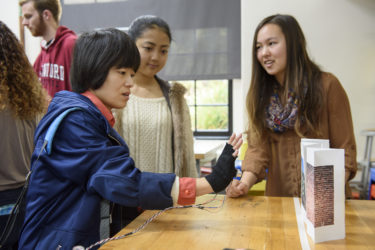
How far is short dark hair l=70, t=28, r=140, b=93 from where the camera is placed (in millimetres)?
1054

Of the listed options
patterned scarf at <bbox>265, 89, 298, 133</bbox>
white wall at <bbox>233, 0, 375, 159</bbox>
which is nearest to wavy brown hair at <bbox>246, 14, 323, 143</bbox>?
patterned scarf at <bbox>265, 89, 298, 133</bbox>

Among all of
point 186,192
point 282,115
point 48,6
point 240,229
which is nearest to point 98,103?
point 186,192

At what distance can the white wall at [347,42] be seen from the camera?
339cm

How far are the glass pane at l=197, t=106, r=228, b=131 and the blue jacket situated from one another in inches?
127

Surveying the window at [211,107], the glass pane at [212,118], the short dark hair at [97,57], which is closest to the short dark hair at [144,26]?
the short dark hair at [97,57]

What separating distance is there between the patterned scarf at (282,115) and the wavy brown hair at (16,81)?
3.60 feet

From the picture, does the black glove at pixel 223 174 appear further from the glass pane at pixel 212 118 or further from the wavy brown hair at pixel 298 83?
the glass pane at pixel 212 118

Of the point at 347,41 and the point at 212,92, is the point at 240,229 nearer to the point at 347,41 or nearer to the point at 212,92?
the point at 347,41

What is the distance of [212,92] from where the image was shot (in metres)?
4.16

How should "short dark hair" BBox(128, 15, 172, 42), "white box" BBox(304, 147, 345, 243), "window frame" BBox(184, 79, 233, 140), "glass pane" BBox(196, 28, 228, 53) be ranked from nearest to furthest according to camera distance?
"white box" BBox(304, 147, 345, 243)
"short dark hair" BBox(128, 15, 172, 42)
"glass pane" BBox(196, 28, 228, 53)
"window frame" BBox(184, 79, 233, 140)

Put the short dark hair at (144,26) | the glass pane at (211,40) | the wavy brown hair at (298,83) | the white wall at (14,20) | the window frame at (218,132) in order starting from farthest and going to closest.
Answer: the white wall at (14,20), the window frame at (218,132), the glass pane at (211,40), the short dark hair at (144,26), the wavy brown hair at (298,83)

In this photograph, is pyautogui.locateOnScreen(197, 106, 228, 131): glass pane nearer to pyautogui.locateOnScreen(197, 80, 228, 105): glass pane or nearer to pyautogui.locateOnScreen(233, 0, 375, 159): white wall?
pyautogui.locateOnScreen(197, 80, 228, 105): glass pane

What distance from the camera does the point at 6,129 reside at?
1.49 meters

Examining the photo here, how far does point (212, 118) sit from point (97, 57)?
3.20m
